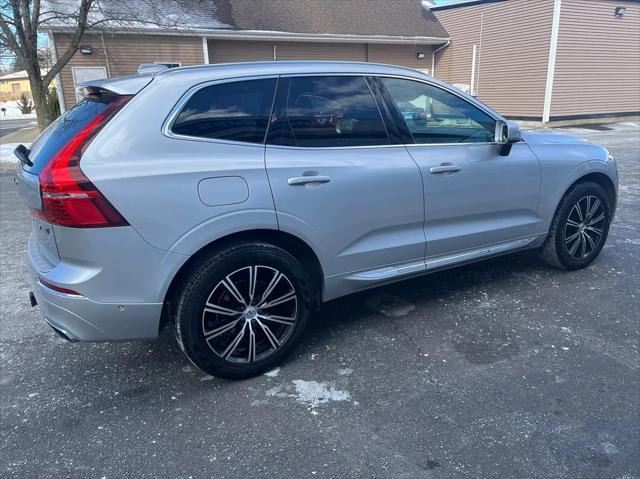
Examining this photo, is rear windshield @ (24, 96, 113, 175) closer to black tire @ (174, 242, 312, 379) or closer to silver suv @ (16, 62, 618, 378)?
silver suv @ (16, 62, 618, 378)

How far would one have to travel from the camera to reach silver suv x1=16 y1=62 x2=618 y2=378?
2.70 meters

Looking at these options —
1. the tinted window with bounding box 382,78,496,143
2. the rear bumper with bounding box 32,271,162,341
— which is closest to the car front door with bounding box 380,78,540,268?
the tinted window with bounding box 382,78,496,143

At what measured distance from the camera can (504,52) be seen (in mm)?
18922

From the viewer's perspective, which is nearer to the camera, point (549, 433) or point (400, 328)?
point (549, 433)

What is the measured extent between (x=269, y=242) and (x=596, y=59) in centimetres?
1963

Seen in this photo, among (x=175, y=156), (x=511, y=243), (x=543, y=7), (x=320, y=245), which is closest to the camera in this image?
(x=175, y=156)

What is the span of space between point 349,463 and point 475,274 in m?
2.74

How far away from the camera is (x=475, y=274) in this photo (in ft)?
15.5

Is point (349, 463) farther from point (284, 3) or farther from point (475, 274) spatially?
point (284, 3)

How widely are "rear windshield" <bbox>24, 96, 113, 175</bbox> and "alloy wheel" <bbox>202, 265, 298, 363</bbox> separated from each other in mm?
1144

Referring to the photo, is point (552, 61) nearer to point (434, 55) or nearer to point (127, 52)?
point (434, 55)

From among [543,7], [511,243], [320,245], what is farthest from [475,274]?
[543,7]

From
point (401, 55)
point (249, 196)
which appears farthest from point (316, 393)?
point (401, 55)

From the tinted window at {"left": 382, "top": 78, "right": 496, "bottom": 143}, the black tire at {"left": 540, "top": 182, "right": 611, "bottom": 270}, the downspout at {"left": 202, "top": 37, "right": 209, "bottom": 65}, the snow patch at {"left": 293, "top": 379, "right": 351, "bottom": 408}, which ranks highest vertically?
the downspout at {"left": 202, "top": 37, "right": 209, "bottom": 65}
